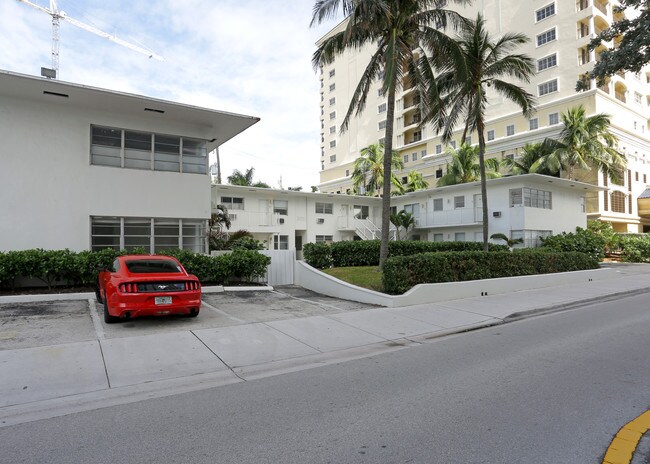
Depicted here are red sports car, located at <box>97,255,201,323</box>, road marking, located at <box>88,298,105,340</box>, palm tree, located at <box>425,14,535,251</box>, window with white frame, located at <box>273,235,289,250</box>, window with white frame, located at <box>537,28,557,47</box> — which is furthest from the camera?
window with white frame, located at <box>537,28,557,47</box>

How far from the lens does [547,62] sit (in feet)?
138

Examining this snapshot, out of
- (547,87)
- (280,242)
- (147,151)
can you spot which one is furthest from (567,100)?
(147,151)

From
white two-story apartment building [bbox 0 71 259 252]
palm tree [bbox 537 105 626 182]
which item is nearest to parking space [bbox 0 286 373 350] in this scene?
white two-story apartment building [bbox 0 71 259 252]

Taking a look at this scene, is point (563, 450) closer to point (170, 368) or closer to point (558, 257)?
point (170, 368)

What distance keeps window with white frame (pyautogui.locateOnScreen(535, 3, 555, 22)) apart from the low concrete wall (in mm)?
36154

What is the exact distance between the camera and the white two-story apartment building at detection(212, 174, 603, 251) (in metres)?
27.6

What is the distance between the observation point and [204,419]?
165 inches

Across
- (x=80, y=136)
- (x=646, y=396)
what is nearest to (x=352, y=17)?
(x=80, y=136)

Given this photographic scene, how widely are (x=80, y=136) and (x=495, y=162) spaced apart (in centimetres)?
3322

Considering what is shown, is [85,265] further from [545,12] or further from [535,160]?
[545,12]

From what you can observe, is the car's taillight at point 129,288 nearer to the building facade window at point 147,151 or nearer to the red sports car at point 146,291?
the red sports car at point 146,291

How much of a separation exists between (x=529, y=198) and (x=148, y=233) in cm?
2468

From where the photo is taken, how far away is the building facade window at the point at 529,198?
27625 mm

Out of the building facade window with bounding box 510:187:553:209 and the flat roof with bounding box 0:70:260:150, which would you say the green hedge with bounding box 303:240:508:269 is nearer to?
the flat roof with bounding box 0:70:260:150
